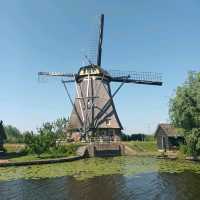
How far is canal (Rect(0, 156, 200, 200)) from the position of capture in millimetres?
19422

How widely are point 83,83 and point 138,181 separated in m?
32.4

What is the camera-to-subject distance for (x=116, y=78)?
56.2 meters

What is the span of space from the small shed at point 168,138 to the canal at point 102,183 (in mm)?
19555

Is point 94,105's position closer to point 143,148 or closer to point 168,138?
point 143,148

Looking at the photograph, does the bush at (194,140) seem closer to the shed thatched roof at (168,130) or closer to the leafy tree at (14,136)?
the shed thatched roof at (168,130)

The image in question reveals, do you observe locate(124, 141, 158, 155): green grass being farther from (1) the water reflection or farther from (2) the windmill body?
(1) the water reflection

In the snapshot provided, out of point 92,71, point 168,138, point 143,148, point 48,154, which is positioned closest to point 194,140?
point 168,138

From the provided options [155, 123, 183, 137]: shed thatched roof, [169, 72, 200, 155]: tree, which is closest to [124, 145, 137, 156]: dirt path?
[155, 123, 183, 137]: shed thatched roof

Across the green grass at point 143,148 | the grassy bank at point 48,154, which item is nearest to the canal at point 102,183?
the grassy bank at point 48,154

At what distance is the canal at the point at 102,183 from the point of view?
63.7ft

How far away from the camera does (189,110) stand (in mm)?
37062

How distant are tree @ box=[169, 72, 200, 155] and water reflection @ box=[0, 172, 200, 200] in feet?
35.4

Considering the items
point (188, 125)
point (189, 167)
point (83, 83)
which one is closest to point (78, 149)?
point (83, 83)

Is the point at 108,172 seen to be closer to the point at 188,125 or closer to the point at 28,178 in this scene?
the point at 28,178
